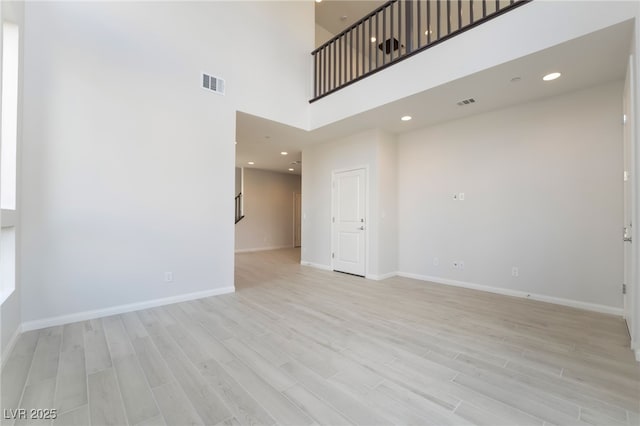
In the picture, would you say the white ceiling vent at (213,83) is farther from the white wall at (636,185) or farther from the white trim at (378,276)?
the white wall at (636,185)

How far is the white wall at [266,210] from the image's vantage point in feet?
28.5

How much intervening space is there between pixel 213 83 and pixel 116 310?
10.2 ft

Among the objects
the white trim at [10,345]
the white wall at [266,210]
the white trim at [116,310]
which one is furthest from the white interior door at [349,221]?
the white trim at [10,345]

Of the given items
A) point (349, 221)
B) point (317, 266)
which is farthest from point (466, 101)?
point (317, 266)

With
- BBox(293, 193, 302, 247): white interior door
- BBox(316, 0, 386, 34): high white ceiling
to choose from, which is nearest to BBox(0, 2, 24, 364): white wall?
BBox(316, 0, 386, 34): high white ceiling

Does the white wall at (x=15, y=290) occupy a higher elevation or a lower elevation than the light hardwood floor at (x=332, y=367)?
higher

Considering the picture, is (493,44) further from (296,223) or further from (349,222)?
(296,223)

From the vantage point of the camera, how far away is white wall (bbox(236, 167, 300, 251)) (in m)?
8.70

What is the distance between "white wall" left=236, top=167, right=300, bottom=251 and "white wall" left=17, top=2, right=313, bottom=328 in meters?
4.74

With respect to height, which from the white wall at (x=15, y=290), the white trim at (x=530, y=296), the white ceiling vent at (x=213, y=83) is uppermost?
the white ceiling vent at (x=213, y=83)

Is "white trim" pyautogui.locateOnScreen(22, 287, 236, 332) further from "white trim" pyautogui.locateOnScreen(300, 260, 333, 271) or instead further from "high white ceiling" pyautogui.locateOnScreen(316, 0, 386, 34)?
"high white ceiling" pyautogui.locateOnScreen(316, 0, 386, 34)

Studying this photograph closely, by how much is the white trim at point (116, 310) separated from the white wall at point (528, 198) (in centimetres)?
349

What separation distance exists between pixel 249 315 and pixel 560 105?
465cm

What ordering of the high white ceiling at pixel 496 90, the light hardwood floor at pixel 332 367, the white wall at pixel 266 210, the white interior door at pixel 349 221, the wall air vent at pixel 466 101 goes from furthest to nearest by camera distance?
the white wall at pixel 266 210 < the white interior door at pixel 349 221 < the wall air vent at pixel 466 101 < the high white ceiling at pixel 496 90 < the light hardwood floor at pixel 332 367
